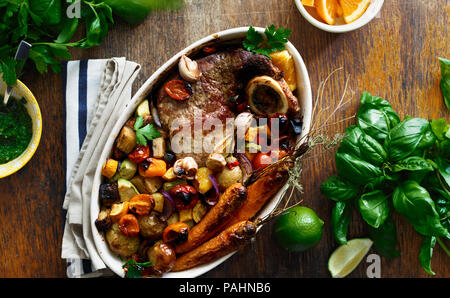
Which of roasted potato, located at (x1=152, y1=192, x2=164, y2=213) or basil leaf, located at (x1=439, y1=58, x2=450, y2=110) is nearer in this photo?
roasted potato, located at (x1=152, y1=192, x2=164, y2=213)

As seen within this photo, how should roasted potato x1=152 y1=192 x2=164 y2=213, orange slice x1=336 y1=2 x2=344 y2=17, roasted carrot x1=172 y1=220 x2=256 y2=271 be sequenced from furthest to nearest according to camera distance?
orange slice x1=336 y1=2 x2=344 y2=17 < roasted potato x1=152 y1=192 x2=164 y2=213 < roasted carrot x1=172 y1=220 x2=256 y2=271

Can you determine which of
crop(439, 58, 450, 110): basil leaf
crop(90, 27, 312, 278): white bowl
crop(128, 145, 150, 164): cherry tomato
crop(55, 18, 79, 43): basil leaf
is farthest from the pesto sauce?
crop(439, 58, 450, 110): basil leaf

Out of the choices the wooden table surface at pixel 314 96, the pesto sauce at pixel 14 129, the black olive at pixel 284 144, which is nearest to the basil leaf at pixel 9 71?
the pesto sauce at pixel 14 129

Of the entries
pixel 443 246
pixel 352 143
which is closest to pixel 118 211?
pixel 352 143

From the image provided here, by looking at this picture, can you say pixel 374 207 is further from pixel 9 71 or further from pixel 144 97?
pixel 9 71

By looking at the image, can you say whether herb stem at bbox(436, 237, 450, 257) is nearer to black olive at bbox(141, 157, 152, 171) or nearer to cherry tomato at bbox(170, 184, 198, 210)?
cherry tomato at bbox(170, 184, 198, 210)

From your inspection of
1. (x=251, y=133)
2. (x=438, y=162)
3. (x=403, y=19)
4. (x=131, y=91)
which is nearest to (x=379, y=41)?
(x=403, y=19)

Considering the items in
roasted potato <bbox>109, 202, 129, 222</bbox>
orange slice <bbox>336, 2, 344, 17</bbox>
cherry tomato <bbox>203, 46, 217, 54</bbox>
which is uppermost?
orange slice <bbox>336, 2, 344, 17</bbox>

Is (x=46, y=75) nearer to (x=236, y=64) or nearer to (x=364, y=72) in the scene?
(x=236, y=64)
